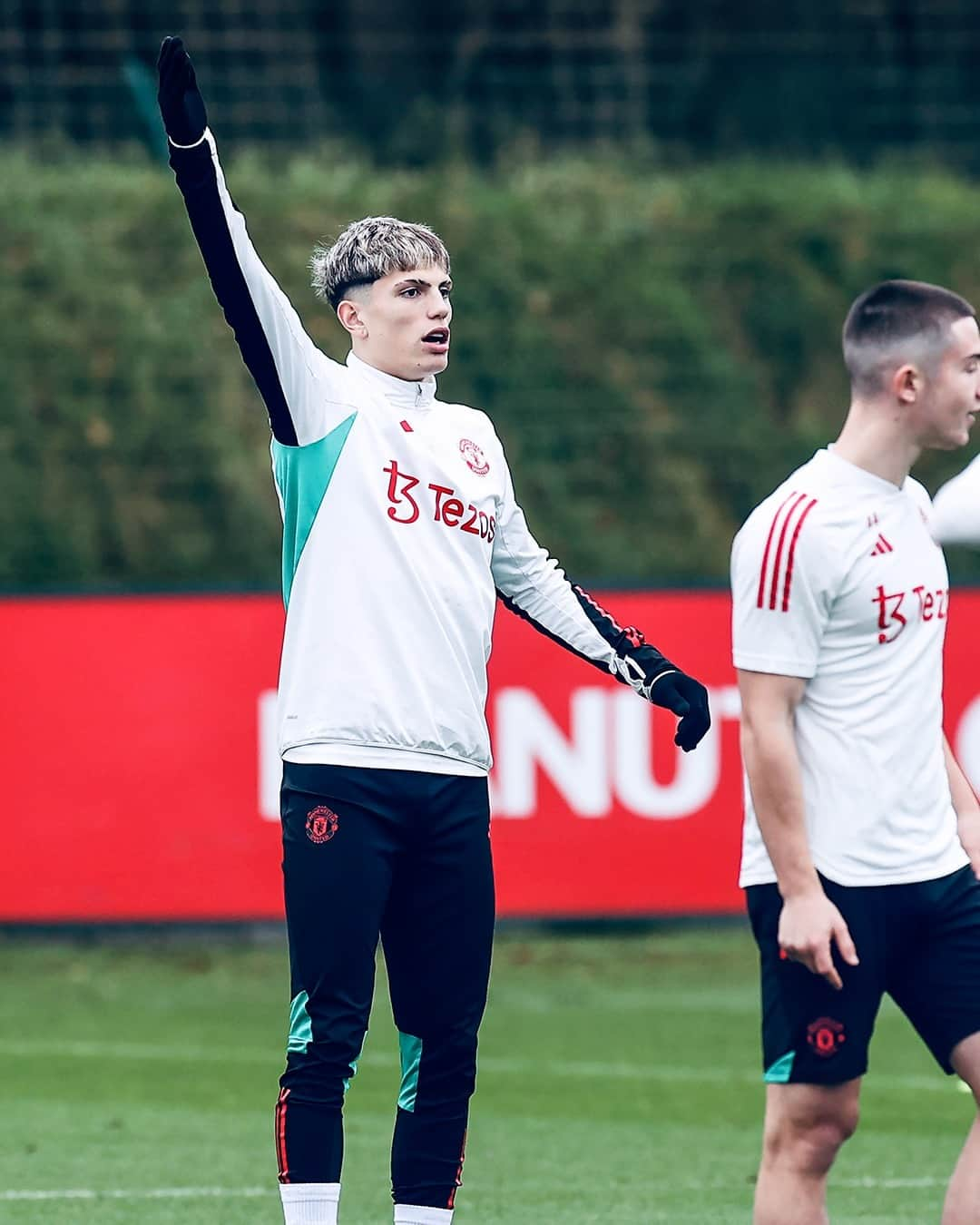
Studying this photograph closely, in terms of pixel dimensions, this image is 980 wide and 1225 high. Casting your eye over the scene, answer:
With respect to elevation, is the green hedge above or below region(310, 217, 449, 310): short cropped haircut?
below

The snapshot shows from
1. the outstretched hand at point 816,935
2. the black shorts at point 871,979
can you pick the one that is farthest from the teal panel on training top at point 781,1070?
the outstretched hand at point 816,935

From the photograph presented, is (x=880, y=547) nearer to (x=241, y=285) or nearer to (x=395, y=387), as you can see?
(x=395, y=387)

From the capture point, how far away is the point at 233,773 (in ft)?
34.3

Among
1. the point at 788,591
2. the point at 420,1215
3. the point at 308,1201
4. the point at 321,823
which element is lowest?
the point at 420,1215

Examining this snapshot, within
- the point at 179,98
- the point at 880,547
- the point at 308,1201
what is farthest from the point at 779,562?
the point at 308,1201

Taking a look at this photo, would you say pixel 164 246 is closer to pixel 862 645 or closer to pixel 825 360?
pixel 825 360

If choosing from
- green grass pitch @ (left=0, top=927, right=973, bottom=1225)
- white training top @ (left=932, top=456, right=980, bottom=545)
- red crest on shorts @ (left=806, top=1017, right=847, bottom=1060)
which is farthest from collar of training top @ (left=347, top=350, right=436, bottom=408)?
green grass pitch @ (left=0, top=927, right=973, bottom=1225)

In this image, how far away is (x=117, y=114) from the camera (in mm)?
13688

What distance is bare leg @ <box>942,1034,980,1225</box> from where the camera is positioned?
428 centimetres

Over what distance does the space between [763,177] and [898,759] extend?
9.93 metres

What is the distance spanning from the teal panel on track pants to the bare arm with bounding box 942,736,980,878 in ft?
3.15

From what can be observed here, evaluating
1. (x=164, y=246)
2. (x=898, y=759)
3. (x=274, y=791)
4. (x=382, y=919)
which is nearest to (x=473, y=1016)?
(x=382, y=919)

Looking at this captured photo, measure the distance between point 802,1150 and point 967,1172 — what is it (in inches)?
14.0

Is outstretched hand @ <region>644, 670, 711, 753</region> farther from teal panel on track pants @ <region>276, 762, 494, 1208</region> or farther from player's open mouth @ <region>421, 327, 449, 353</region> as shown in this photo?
player's open mouth @ <region>421, 327, 449, 353</region>
